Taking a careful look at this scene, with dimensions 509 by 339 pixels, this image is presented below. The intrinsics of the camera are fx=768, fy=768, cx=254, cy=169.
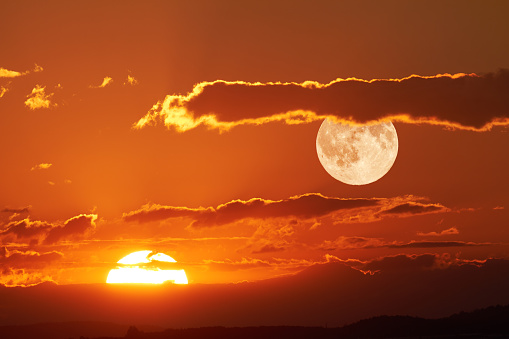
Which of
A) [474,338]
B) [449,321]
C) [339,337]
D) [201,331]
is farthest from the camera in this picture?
[201,331]

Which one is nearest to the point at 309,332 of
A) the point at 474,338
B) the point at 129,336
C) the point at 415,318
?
the point at 415,318

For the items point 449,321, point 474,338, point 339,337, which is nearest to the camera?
point 474,338

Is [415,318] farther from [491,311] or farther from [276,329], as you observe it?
[276,329]

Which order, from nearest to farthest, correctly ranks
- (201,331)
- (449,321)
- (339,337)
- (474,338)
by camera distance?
1. (474,338)
2. (339,337)
3. (449,321)
4. (201,331)

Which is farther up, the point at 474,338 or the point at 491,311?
the point at 491,311

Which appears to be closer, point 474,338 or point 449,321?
point 474,338

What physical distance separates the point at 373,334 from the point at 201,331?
39.0 m

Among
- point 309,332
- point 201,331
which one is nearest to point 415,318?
point 309,332

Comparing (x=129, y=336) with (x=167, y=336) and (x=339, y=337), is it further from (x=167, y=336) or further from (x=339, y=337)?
(x=339, y=337)

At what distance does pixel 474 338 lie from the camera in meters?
112

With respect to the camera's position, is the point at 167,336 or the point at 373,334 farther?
the point at 167,336

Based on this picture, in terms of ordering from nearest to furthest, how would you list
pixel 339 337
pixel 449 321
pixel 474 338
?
pixel 474 338 < pixel 339 337 < pixel 449 321

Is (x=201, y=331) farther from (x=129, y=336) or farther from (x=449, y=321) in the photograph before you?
(x=449, y=321)

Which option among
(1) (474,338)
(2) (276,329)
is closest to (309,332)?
(2) (276,329)
